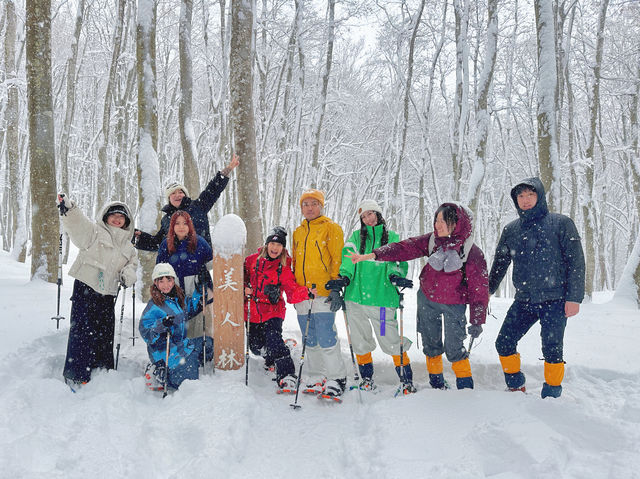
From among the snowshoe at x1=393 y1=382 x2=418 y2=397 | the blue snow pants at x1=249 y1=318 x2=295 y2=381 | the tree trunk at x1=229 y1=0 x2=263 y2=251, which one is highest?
the tree trunk at x1=229 y1=0 x2=263 y2=251

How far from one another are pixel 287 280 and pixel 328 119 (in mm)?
15601

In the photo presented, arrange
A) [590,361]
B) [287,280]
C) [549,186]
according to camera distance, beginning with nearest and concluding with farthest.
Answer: [287,280]
[590,361]
[549,186]

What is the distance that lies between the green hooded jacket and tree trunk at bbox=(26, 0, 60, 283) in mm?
5022

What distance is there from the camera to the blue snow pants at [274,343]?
13.0 ft

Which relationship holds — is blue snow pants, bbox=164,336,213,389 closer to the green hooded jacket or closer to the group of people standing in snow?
the group of people standing in snow

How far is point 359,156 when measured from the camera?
67.2 ft

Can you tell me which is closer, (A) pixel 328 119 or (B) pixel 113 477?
(B) pixel 113 477

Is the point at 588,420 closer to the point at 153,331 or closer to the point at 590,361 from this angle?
the point at 590,361

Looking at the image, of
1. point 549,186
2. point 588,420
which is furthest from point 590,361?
point 549,186

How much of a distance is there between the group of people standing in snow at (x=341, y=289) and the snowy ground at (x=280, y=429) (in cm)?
31

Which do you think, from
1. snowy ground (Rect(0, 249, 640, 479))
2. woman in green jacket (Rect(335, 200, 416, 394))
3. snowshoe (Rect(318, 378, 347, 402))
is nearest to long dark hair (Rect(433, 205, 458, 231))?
woman in green jacket (Rect(335, 200, 416, 394))

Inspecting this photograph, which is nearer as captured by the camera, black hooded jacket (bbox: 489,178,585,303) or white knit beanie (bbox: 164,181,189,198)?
black hooded jacket (bbox: 489,178,585,303)

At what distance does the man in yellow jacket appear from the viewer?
3.93m

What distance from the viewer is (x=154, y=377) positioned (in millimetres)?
3709
